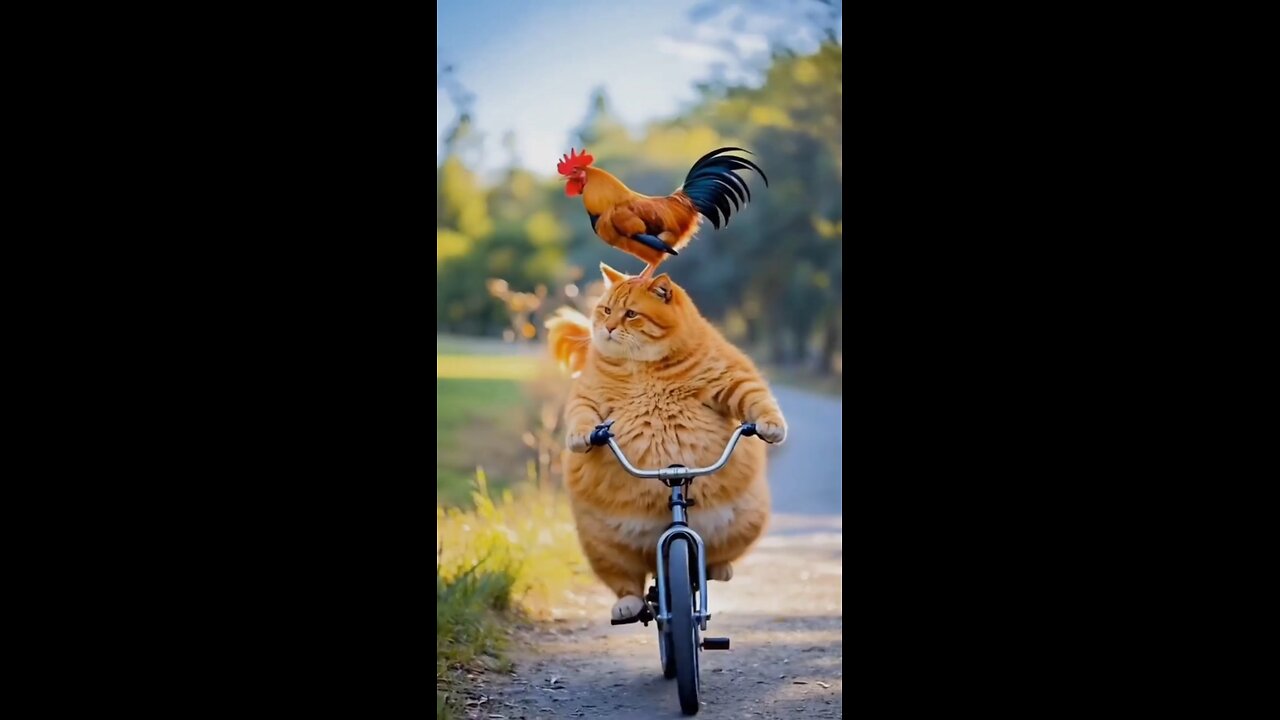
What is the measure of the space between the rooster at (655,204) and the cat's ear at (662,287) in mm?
39

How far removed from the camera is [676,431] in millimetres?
3074

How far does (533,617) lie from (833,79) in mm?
2838

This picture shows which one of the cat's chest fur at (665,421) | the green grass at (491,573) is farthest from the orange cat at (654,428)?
the green grass at (491,573)

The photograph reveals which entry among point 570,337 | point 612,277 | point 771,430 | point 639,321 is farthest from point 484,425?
point 771,430

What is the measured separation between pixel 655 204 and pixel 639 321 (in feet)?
1.05

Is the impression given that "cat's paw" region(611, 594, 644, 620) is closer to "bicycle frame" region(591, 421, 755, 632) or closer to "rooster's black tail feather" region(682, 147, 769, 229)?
"bicycle frame" region(591, 421, 755, 632)

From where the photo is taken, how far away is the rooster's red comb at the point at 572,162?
3094mm

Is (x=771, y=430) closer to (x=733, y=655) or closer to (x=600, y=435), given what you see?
(x=600, y=435)
